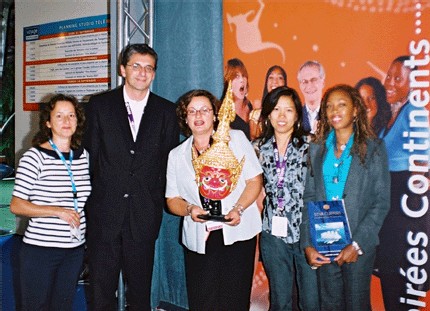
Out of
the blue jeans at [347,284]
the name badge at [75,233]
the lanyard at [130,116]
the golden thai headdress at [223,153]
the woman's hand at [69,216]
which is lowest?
the blue jeans at [347,284]

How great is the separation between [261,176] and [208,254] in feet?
1.70

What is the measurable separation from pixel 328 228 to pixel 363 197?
0.27m

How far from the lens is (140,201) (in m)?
2.66

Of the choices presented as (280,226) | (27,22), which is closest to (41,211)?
(280,226)

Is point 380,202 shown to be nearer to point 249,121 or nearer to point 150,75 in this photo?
point 249,121

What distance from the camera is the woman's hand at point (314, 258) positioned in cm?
244

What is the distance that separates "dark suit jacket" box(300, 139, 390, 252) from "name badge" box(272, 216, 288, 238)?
0.10m

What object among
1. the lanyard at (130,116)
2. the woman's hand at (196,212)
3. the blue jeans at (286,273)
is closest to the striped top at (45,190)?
the lanyard at (130,116)

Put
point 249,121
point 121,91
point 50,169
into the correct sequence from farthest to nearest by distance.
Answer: point 249,121 → point 121,91 → point 50,169

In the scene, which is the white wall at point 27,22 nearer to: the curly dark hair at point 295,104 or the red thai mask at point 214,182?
the curly dark hair at point 295,104

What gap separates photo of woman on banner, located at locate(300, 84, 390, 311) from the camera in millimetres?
2475

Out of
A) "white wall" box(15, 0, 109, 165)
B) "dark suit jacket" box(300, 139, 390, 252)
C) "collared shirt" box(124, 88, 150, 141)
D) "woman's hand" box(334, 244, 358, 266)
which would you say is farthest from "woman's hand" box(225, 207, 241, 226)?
"white wall" box(15, 0, 109, 165)

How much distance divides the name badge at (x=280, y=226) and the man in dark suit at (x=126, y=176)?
2.41 ft

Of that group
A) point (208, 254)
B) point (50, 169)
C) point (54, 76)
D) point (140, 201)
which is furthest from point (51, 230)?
point (54, 76)
